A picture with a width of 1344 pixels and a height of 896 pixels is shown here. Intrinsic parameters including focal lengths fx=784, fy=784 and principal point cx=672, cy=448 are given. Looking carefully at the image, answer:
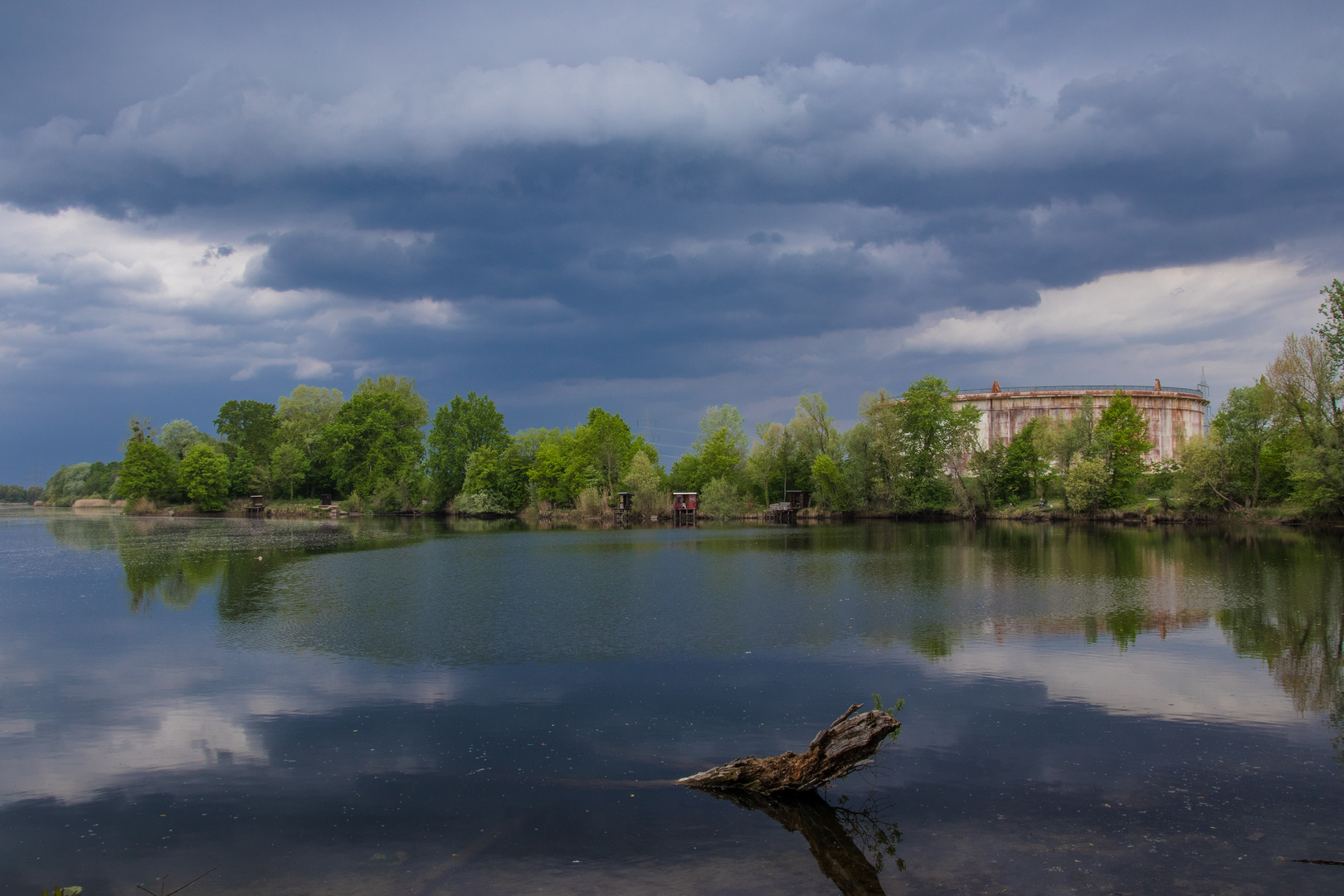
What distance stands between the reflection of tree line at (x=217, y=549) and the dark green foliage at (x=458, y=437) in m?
26.4

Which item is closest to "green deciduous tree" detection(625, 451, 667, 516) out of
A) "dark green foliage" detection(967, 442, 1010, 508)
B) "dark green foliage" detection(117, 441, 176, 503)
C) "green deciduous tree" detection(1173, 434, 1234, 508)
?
"dark green foliage" detection(967, 442, 1010, 508)

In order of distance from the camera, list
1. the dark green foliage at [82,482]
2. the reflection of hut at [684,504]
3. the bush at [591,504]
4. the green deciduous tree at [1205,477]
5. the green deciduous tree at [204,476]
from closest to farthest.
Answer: the green deciduous tree at [1205,477] < the bush at [591,504] < the reflection of hut at [684,504] < the green deciduous tree at [204,476] < the dark green foliage at [82,482]

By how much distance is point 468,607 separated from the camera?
974 inches

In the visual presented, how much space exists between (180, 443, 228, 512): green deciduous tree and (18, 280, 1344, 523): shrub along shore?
0.74 feet

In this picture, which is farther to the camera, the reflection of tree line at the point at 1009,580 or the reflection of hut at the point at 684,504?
the reflection of hut at the point at 684,504

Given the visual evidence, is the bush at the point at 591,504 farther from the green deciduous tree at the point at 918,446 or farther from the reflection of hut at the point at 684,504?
the green deciduous tree at the point at 918,446

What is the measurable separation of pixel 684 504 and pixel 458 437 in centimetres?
3541

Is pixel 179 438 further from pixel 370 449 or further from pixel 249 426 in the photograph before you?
pixel 370 449

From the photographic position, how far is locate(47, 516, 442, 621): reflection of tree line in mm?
27938

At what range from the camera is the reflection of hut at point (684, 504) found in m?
102

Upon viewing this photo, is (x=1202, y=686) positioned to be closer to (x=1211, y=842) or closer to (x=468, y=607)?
(x=1211, y=842)

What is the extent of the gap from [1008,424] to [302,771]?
101 m

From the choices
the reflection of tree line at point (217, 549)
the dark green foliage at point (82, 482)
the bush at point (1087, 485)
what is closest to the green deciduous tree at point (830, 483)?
the bush at point (1087, 485)

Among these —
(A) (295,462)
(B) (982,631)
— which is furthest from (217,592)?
(A) (295,462)
